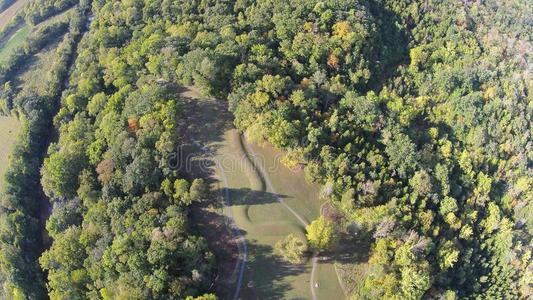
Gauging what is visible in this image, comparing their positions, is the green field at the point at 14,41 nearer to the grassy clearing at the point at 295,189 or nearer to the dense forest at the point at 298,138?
the dense forest at the point at 298,138

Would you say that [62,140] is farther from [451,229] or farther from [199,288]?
[451,229]

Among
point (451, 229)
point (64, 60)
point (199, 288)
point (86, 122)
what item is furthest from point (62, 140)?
point (451, 229)

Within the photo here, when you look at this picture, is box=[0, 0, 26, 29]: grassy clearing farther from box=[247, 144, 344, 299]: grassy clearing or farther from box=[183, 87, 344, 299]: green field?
box=[247, 144, 344, 299]: grassy clearing

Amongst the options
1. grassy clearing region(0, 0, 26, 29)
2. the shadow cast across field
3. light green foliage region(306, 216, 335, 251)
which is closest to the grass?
grassy clearing region(0, 0, 26, 29)

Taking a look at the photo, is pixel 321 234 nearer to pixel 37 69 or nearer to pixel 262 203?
pixel 262 203

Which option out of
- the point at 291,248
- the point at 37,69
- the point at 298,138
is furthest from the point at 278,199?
the point at 37,69

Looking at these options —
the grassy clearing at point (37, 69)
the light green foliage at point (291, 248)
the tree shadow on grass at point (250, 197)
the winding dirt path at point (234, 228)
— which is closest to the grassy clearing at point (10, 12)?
the grassy clearing at point (37, 69)
